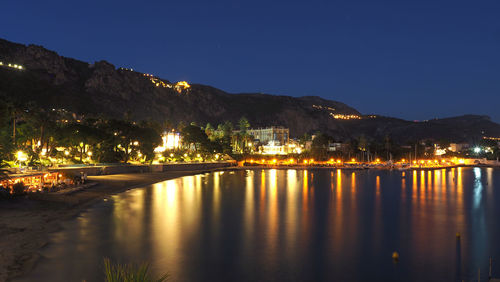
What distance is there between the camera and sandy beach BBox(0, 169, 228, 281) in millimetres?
15508

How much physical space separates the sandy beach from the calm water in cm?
63

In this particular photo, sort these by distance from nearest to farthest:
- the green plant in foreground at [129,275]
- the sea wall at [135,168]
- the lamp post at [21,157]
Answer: the green plant in foreground at [129,275] < the lamp post at [21,157] < the sea wall at [135,168]

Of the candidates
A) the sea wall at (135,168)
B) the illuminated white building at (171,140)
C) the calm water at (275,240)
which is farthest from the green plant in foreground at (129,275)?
Result: the illuminated white building at (171,140)

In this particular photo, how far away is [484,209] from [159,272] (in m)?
38.2

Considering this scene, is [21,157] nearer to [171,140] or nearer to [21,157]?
[21,157]

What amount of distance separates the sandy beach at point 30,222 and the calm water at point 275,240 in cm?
63

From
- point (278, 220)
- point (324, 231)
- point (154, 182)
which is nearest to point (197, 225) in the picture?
point (278, 220)

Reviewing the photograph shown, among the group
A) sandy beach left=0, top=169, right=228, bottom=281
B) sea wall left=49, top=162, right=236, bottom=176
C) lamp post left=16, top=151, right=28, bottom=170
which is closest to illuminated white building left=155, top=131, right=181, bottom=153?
sea wall left=49, top=162, right=236, bottom=176

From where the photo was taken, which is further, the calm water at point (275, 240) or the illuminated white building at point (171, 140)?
the illuminated white building at point (171, 140)

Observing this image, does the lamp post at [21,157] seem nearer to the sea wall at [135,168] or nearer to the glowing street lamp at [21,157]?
the glowing street lamp at [21,157]

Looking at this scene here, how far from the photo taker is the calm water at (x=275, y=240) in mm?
17266

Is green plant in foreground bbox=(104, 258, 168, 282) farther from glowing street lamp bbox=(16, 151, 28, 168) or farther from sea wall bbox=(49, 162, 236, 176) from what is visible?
glowing street lamp bbox=(16, 151, 28, 168)

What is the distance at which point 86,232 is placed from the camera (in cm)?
2258

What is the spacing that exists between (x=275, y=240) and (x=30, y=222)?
1412cm
